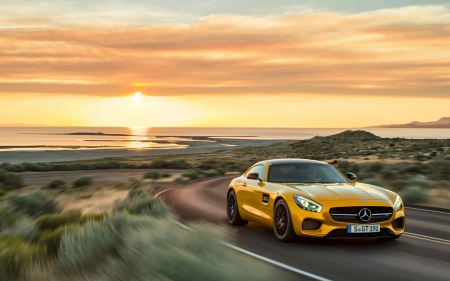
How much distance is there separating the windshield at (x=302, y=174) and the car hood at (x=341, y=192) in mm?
629

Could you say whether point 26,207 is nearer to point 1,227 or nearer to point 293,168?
point 1,227

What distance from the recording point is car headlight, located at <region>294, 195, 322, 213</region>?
1025 centimetres

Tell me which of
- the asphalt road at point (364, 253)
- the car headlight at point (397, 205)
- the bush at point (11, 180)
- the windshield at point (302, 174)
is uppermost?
the windshield at point (302, 174)

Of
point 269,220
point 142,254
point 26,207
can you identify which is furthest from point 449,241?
point 26,207

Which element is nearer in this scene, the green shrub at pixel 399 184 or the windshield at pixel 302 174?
the windshield at pixel 302 174

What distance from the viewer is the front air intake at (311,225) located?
10258 millimetres

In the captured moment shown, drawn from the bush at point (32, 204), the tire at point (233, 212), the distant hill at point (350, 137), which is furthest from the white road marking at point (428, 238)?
the distant hill at point (350, 137)

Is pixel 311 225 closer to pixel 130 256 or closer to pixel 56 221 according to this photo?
pixel 130 256

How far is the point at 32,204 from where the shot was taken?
59.6 feet

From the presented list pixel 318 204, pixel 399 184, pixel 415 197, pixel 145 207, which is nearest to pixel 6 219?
pixel 145 207

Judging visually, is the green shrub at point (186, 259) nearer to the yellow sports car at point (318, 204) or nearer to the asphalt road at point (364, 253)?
the asphalt road at point (364, 253)

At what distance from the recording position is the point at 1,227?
13312 millimetres

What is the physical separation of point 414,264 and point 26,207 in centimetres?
1262

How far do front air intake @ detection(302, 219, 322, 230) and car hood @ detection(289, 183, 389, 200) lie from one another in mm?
426
